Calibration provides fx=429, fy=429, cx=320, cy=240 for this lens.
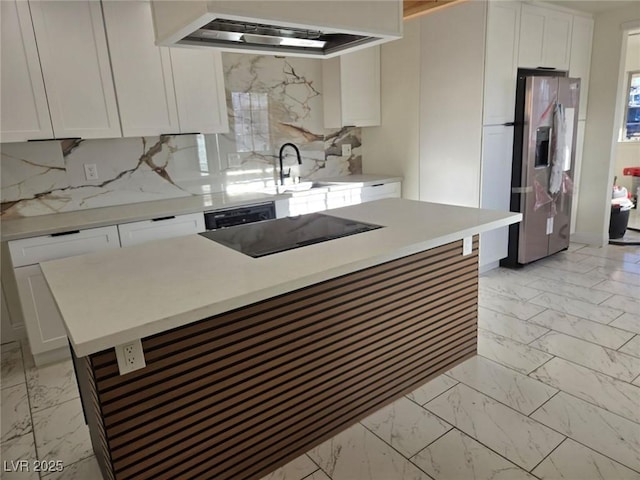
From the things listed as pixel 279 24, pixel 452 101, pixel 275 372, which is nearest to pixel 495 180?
pixel 452 101

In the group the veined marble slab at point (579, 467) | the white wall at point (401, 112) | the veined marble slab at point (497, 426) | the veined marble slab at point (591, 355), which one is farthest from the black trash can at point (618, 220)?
the veined marble slab at point (579, 467)

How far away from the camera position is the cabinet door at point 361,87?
4199 mm

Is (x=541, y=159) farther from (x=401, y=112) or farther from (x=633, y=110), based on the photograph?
(x=633, y=110)

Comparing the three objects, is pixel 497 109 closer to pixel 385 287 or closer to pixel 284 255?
pixel 385 287

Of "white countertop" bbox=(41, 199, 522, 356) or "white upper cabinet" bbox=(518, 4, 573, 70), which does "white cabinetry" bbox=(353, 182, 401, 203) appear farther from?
"white countertop" bbox=(41, 199, 522, 356)

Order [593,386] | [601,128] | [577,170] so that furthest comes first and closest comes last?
[577,170] → [601,128] → [593,386]

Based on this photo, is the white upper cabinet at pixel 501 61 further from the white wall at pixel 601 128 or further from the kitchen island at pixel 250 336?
the kitchen island at pixel 250 336

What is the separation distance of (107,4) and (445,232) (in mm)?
2656

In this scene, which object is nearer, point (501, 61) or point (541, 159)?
point (501, 61)

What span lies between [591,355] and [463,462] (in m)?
1.33

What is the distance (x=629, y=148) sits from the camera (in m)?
6.43

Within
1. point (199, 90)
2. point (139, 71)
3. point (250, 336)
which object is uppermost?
point (139, 71)

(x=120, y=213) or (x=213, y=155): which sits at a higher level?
(x=213, y=155)

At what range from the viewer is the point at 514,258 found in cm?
417
